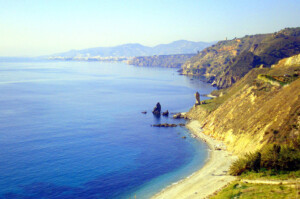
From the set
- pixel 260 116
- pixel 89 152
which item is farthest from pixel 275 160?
pixel 89 152

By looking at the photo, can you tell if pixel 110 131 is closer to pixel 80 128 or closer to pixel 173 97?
pixel 80 128

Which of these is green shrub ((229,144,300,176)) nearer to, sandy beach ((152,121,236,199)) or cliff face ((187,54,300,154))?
sandy beach ((152,121,236,199))

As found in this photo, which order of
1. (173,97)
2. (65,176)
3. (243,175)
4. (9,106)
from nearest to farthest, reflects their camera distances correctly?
(243,175), (65,176), (9,106), (173,97)

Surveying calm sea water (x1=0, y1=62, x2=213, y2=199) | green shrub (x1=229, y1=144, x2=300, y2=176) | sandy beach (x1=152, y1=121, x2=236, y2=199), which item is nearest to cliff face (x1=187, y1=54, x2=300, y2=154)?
sandy beach (x1=152, y1=121, x2=236, y2=199)

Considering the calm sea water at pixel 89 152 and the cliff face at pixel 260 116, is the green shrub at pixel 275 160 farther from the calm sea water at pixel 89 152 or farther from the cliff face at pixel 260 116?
the calm sea water at pixel 89 152

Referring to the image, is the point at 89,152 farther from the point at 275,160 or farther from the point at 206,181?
the point at 275,160

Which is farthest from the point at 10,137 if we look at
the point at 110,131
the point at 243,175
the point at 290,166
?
the point at 290,166
